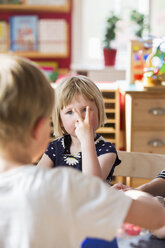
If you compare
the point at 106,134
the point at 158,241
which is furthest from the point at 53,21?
the point at 158,241

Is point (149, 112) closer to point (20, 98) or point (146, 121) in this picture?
point (146, 121)

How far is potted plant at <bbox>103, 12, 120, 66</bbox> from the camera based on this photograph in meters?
3.54

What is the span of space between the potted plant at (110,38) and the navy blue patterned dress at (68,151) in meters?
2.40

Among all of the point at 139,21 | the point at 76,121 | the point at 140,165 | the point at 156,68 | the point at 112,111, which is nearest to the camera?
the point at 76,121

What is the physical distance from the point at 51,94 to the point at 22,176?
5.1 inches

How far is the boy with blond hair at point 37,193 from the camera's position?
581 mm

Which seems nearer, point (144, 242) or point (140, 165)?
point (144, 242)

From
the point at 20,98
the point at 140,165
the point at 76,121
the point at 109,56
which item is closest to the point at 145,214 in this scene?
the point at 20,98

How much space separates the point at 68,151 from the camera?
48.7 inches

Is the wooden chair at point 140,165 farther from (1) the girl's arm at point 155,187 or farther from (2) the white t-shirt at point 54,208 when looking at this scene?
(2) the white t-shirt at point 54,208

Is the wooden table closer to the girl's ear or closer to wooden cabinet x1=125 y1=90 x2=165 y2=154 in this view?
the girl's ear

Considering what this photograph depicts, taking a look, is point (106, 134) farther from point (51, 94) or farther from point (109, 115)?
point (51, 94)

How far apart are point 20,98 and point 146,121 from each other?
7.22ft

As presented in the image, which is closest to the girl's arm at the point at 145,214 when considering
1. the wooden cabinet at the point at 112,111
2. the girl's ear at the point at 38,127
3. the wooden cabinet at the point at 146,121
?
the girl's ear at the point at 38,127
